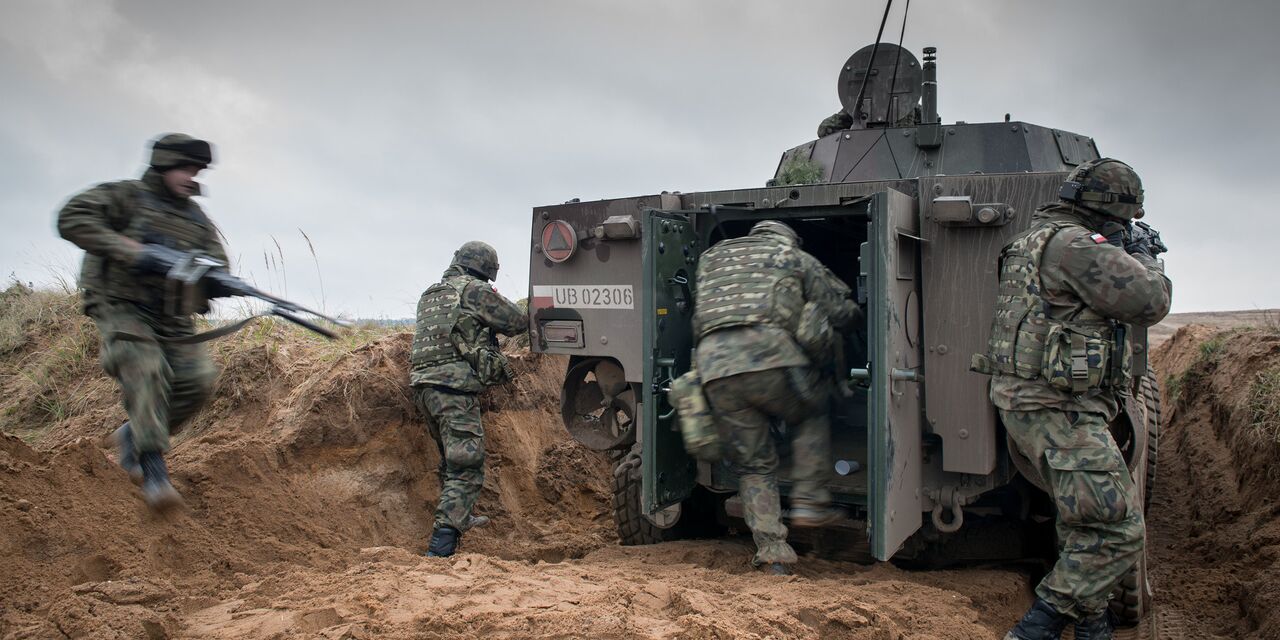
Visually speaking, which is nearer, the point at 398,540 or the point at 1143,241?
the point at 1143,241

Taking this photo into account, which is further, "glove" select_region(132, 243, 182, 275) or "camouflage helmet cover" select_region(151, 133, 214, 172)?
"camouflage helmet cover" select_region(151, 133, 214, 172)

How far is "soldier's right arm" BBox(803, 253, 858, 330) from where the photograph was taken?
13.1 feet

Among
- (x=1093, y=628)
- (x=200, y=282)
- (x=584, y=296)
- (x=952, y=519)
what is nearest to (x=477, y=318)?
(x=584, y=296)

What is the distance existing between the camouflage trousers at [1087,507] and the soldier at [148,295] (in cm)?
323

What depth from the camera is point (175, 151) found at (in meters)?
3.64

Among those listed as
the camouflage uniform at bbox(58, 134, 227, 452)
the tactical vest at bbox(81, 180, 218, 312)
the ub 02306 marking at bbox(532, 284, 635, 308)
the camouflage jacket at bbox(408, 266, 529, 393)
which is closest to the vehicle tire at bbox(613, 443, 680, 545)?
the ub 02306 marking at bbox(532, 284, 635, 308)

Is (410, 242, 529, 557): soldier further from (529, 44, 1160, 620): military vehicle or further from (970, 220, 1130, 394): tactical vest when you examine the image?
(970, 220, 1130, 394): tactical vest

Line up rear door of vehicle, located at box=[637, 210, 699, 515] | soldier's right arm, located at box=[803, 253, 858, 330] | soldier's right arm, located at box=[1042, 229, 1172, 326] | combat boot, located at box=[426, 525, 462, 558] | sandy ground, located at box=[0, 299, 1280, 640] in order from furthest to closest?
combat boot, located at box=[426, 525, 462, 558], rear door of vehicle, located at box=[637, 210, 699, 515], soldier's right arm, located at box=[803, 253, 858, 330], soldier's right arm, located at box=[1042, 229, 1172, 326], sandy ground, located at box=[0, 299, 1280, 640]

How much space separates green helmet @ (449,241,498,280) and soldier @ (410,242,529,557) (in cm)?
16

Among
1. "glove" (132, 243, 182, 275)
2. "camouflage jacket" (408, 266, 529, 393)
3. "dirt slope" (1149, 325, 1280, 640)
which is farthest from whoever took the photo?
"camouflage jacket" (408, 266, 529, 393)

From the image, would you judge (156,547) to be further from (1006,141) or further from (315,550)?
(1006,141)

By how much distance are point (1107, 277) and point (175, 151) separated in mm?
3508

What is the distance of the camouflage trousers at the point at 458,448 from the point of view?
521cm

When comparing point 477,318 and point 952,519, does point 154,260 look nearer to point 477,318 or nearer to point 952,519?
point 477,318
